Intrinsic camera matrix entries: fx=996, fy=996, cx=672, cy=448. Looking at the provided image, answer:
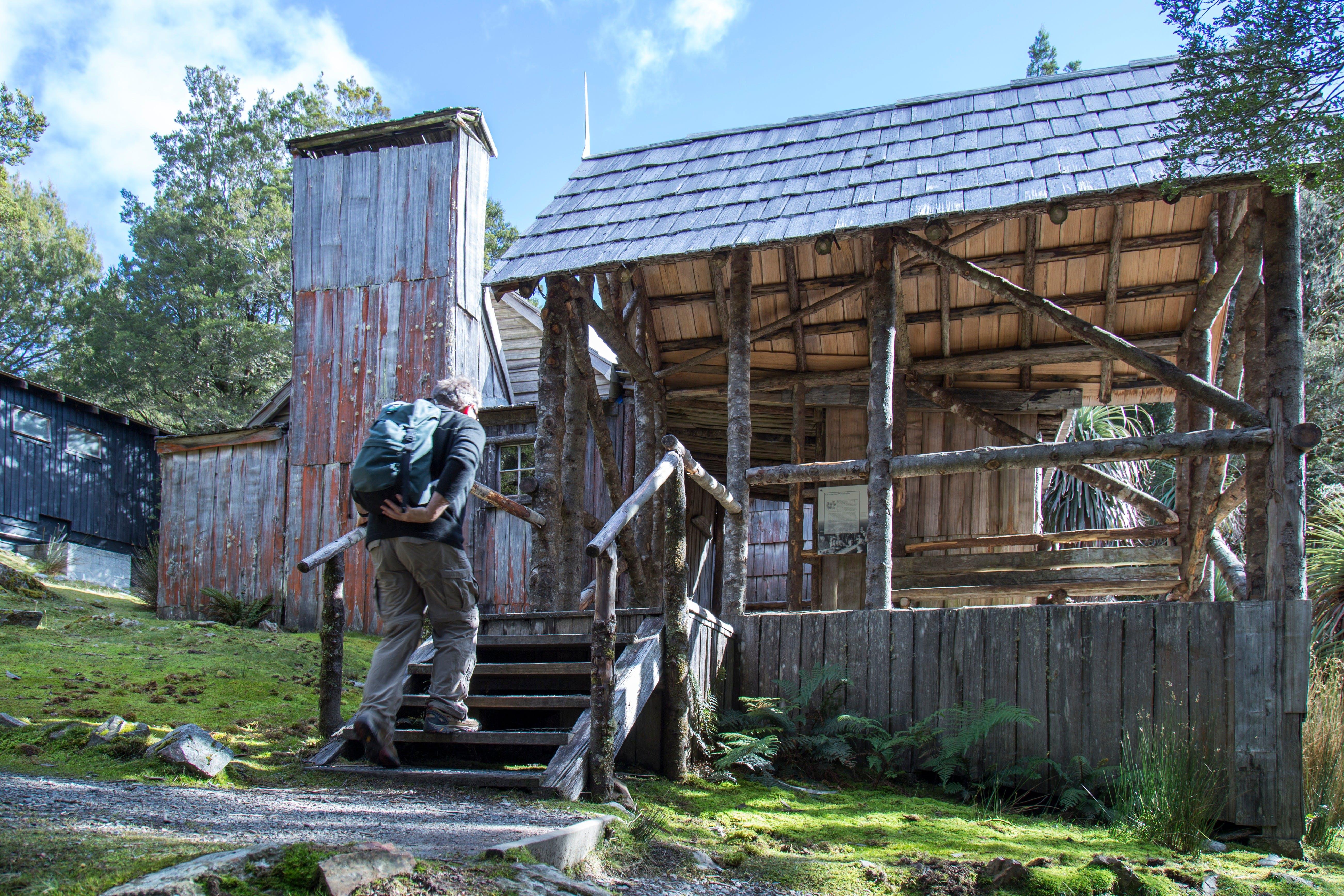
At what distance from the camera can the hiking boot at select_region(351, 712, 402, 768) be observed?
15.9ft

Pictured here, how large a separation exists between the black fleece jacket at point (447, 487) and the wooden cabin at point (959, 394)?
0.81 meters

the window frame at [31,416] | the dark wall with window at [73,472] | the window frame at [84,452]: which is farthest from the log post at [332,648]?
the window frame at [84,452]

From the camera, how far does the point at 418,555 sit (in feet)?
16.0

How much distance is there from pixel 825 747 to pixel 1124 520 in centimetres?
1484

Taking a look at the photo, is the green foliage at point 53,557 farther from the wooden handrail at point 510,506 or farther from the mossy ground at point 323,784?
the wooden handrail at point 510,506

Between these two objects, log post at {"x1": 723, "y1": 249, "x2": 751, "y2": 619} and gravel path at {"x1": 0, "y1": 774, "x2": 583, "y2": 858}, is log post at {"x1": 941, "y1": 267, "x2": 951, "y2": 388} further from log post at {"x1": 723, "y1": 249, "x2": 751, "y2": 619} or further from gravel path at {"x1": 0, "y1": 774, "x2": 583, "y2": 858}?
gravel path at {"x1": 0, "y1": 774, "x2": 583, "y2": 858}

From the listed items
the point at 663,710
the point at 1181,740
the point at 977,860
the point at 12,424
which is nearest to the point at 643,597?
the point at 663,710

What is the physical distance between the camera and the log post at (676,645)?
17.7 ft

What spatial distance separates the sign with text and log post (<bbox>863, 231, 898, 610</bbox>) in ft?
9.86

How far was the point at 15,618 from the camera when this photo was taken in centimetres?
883

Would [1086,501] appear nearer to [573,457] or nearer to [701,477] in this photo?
[573,457]

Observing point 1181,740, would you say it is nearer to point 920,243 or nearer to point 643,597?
point 920,243

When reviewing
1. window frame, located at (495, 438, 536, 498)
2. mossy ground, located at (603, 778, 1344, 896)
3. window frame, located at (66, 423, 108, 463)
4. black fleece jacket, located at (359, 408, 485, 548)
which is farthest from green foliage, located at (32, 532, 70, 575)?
mossy ground, located at (603, 778, 1344, 896)

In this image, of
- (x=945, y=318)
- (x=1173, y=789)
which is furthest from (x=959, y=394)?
(x=1173, y=789)
